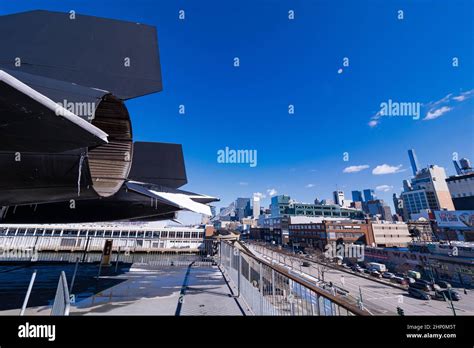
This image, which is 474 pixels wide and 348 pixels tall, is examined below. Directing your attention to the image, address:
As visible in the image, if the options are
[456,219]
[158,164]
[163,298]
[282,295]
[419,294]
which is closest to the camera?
[282,295]

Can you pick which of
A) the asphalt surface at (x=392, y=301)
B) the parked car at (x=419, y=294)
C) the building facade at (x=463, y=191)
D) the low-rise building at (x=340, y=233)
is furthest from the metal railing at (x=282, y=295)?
the building facade at (x=463, y=191)

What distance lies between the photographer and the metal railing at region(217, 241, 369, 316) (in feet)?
7.58

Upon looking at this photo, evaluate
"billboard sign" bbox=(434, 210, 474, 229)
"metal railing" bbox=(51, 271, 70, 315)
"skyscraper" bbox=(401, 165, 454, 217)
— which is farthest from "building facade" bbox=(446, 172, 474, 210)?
"metal railing" bbox=(51, 271, 70, 315)

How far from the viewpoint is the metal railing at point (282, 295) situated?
2311mm

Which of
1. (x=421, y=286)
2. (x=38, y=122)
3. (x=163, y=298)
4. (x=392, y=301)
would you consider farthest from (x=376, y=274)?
(x=38, y=122)

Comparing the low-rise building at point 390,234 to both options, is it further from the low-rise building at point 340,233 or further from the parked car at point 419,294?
the parked car at point 419,294

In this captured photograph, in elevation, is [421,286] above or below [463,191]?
below

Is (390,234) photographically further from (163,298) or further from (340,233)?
(163,298)

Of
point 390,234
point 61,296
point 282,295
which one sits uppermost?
point 61,296

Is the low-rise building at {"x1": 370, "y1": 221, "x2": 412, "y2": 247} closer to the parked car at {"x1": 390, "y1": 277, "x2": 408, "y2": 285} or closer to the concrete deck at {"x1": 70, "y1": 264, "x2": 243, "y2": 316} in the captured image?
the parked car at {"x1": 390, "y1": 277, "x2": 408, "y2": 285}

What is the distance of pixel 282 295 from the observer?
3.39 metres

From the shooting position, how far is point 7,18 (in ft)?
23.3

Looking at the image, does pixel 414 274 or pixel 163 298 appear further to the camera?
pixel 414 274
